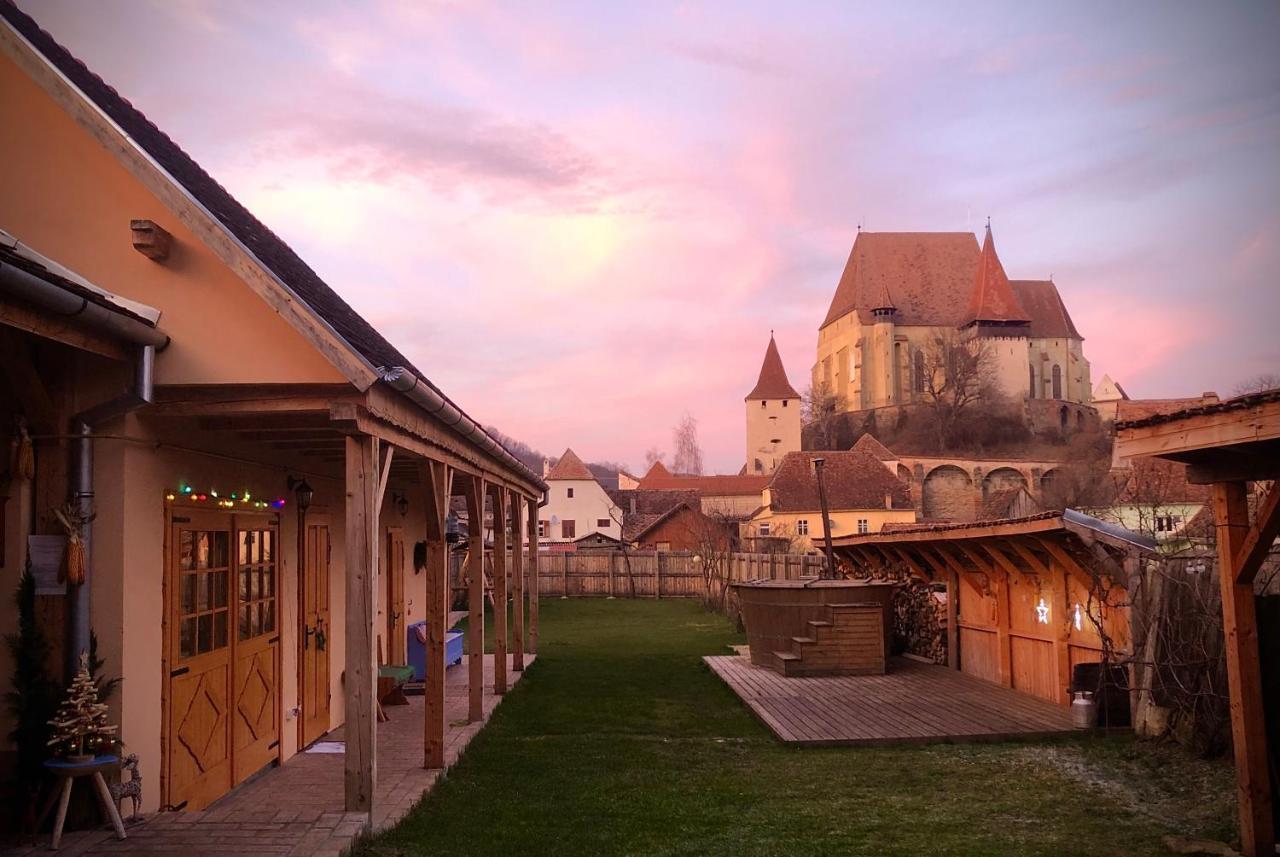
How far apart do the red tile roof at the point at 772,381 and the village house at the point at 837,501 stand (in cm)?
3951

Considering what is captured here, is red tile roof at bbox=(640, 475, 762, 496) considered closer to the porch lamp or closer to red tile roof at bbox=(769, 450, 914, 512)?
red tile roof at bbox=(769, 450, 914, 512)

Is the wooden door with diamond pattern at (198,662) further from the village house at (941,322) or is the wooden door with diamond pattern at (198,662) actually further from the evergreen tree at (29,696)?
the village house at (941,322)

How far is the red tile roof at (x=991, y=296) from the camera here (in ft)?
266

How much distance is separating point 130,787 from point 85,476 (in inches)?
71.3

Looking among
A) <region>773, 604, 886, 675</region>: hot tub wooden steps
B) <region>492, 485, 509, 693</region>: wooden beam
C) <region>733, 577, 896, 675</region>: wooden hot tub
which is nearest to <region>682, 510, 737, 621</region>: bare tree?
<region>733, 577, 896, 675</region>: wooden hot tub

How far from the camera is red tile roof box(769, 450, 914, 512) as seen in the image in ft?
162

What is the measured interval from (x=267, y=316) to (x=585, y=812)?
13.2ft

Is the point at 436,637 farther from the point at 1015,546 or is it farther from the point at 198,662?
the point at 1015,546

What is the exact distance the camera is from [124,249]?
6113 millimetres

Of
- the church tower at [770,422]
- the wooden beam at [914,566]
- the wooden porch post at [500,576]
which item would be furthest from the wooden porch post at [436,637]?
the church tower at [770,422]

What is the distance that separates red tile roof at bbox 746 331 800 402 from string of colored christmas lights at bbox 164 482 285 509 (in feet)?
274

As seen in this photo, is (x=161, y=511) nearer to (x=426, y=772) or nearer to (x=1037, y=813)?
(x=426, y=772)

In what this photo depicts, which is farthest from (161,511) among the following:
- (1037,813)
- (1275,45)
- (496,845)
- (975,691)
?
(1275,45)

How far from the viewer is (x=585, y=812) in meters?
7.07
